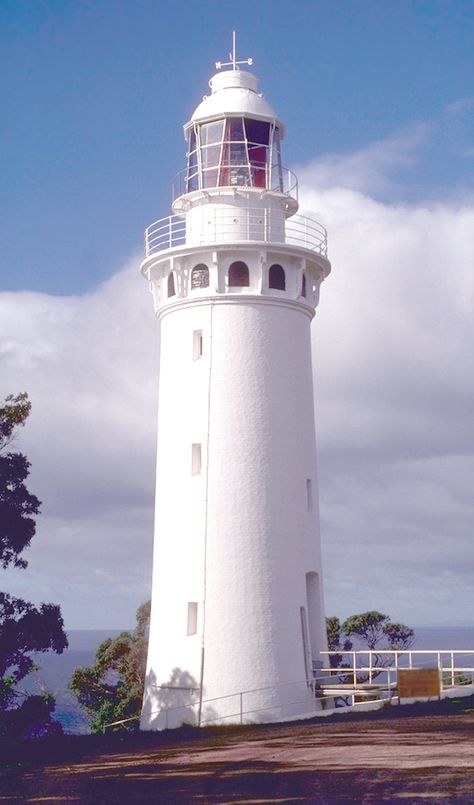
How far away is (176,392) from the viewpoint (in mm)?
30125

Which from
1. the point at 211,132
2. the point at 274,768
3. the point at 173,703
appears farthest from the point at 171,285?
the point at 274,768

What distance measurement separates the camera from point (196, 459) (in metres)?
29.3

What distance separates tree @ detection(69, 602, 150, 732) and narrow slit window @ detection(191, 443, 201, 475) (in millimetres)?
13378

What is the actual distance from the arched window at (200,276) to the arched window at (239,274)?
0.73 metres

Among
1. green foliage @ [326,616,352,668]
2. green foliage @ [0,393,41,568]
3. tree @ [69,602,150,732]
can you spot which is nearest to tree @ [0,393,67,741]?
green foliage @ [0,393,41,568]

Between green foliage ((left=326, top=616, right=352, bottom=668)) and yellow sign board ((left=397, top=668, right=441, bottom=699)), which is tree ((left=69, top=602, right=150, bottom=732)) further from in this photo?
yellow sign board ((left=397, top=668, right=441, bottom=699))

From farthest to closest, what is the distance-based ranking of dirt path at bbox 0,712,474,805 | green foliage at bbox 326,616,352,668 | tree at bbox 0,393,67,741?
1. green foliage at bbox 326,616,352,668
2. tree at bbox 0,393,67,741
3. dirt path at bbox 0,712,474,805

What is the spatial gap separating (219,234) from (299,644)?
11.8 metres

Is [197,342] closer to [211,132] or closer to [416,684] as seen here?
[211,132]

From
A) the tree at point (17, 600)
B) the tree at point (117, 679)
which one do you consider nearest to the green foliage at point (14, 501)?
the tree at point (17, 600)

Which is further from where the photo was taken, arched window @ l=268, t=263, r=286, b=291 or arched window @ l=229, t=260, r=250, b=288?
arched window @ l=268, t=263, r=286, b=291

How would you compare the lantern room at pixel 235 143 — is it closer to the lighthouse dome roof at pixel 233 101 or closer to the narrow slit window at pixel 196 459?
the lighthouse dome roof at pixel 233 101

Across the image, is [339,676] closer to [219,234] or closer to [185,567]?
[185,567]

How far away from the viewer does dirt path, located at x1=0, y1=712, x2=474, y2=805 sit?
49.8ft
